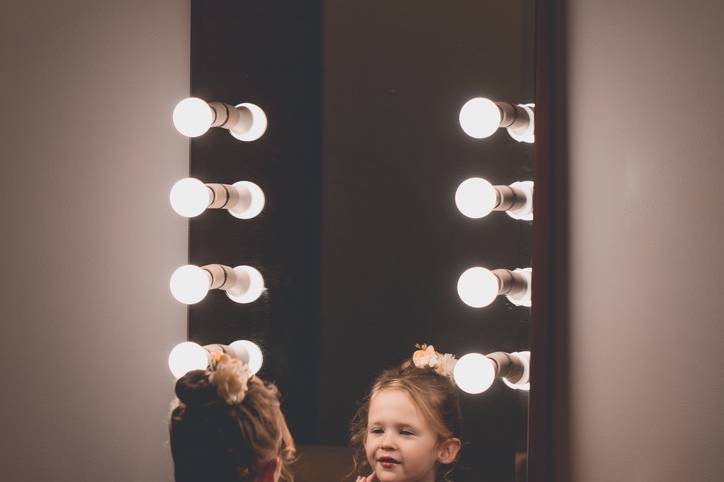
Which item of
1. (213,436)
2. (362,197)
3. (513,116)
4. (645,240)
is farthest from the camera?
(362,197)

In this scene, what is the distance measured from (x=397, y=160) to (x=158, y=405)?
662 mm

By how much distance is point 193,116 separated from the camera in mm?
1551

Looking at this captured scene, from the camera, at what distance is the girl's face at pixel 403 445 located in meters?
1.35

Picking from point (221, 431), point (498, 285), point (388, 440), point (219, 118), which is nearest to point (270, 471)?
point (221, 431)

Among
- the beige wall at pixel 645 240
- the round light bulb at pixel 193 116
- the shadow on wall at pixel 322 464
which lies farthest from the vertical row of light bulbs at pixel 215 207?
the beige wall at pixel 645 240

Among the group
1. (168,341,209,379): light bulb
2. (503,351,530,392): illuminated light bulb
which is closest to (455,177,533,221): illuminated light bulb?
(503,351,530,392): illuminated light bulb

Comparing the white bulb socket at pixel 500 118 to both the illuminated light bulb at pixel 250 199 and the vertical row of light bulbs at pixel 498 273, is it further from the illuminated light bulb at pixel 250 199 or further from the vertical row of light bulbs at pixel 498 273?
the illuminated light bulb at pixel 250 199

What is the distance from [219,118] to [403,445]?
0.66 meters

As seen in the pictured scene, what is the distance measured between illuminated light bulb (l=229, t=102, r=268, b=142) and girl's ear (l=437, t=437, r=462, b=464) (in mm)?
→ 630

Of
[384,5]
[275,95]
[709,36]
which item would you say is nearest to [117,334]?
[275,95]

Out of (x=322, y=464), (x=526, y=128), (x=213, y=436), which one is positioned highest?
(x=526, y=128)

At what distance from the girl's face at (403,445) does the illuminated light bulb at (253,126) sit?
1.77 feet

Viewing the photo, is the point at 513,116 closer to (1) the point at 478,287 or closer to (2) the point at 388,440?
(1) the point at 478,287

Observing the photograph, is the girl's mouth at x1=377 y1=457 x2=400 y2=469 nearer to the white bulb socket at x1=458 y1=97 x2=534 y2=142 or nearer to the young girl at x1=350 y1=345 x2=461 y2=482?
the young girl at x1=350 y1=345 x2=461 y2=482
